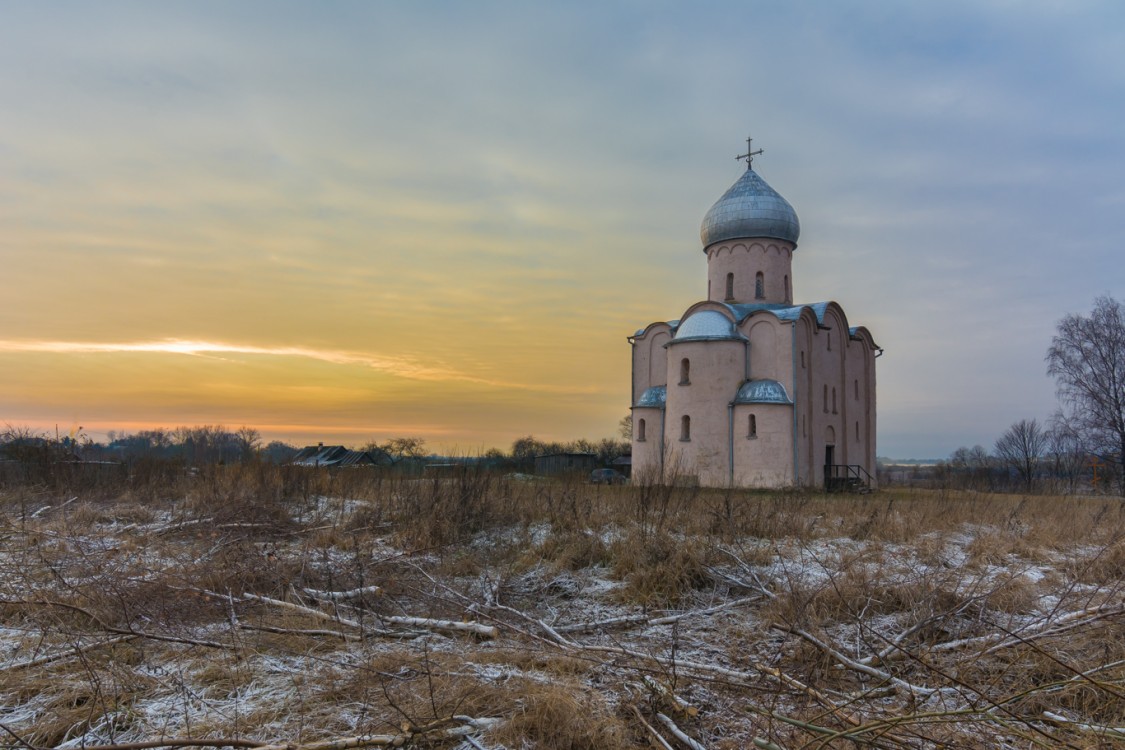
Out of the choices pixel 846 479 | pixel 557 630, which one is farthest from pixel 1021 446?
pixel 557 630

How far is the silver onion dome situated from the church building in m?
0.04

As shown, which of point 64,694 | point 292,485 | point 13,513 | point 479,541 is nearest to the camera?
point 64,694

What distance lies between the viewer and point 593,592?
658 cm

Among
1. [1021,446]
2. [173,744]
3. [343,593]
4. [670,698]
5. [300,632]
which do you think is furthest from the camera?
[1021,446]

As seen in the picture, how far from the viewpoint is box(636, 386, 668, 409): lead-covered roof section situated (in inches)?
994

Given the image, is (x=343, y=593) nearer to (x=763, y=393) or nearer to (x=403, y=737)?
(x=403, y=737)

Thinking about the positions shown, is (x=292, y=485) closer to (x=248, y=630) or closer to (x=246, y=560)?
(x=246, y=560)

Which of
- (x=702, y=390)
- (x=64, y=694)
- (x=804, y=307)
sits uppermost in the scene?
(x=804, y=307)

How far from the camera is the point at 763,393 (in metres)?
21.8

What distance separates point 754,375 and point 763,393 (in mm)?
1253

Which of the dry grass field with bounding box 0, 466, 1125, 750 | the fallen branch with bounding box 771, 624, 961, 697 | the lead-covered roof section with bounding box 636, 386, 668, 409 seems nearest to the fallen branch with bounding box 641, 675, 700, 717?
the dry grass field with bounding box 0, 466, 1125, 750

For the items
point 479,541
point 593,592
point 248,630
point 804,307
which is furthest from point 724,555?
point 804,307

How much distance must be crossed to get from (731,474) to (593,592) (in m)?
15.8

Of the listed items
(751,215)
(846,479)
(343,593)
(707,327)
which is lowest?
(343,593)
